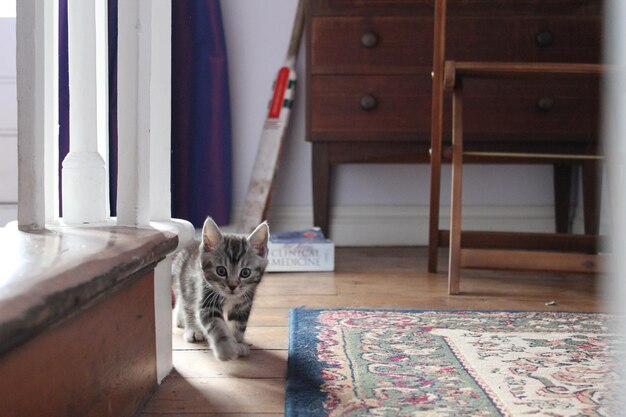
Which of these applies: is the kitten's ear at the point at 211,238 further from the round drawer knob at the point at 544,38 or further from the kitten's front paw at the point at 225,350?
the round drawer knob at the point at 544,38

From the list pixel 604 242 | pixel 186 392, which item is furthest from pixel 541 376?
pixel 604 242

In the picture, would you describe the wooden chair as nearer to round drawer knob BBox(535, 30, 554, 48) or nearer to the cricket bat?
round drawer knob BBox(535, 30, 554, 48)

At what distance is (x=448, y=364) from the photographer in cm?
114

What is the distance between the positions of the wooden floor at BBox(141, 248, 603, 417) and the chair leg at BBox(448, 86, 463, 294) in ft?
0.18

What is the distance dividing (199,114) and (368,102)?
0.70 meters

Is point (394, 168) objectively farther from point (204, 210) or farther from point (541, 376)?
point (541, 376)

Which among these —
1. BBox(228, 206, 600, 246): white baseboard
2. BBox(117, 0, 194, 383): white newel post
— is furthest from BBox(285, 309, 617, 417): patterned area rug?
BBox(228, 206, 600, 246): white baseboard

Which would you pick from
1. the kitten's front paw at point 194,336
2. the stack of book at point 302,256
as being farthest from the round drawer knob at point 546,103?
the kitten's front paw at point 194,336

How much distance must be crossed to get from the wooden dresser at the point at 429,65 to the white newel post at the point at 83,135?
1.41 meters

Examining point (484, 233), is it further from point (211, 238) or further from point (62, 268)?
point (62, 268)

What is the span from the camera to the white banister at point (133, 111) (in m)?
1.01

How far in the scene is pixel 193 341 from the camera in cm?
136

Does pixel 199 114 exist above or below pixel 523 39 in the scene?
below

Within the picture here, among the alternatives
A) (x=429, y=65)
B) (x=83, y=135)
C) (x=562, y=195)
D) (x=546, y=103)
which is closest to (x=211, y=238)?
(x=83, y=135)
